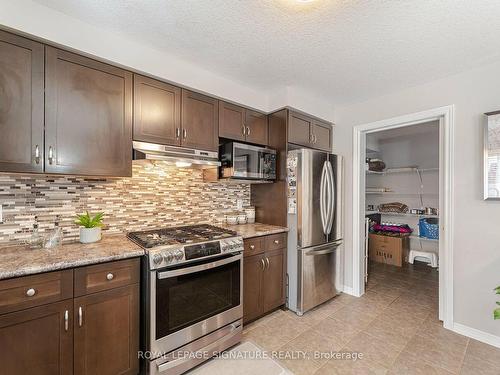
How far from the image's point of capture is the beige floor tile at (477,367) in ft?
5.72

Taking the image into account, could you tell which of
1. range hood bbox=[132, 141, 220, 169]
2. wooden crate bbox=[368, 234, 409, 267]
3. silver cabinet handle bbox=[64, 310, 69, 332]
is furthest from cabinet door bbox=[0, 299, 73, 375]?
wooden crate bbox=[368, 234, 409, 267]

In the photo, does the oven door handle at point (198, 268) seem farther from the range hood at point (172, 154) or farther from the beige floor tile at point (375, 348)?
the beige floor tile at point (375, 348)

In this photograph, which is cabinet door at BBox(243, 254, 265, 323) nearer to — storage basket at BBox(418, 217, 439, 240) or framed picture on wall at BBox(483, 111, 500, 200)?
framed picture on wall at BBox(483, 111, 500, 200)

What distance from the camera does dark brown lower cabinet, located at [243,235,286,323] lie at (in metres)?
2.29

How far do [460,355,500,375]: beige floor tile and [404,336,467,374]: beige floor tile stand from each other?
0.03 metres

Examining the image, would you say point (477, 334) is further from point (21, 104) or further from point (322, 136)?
point (21, 104)

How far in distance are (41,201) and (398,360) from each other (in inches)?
120

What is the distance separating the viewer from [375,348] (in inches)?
79.5

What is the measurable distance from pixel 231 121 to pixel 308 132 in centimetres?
100

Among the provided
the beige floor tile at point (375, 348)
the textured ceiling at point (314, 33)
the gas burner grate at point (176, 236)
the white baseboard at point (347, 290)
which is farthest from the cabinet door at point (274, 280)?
the textured ceiling at point (314, 33)

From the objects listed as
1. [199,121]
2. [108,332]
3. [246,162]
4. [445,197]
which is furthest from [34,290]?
[445,197]

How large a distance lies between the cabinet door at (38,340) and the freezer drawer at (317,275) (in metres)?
2.00

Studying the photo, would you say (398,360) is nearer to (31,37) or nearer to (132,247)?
(132,247)

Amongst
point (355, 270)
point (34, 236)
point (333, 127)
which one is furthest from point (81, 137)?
point (355, 270)
